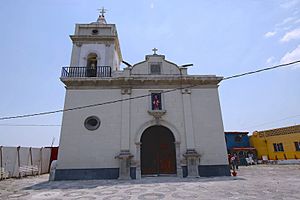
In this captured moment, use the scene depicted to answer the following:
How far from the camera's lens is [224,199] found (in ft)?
19.9

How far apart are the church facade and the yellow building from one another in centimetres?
1687

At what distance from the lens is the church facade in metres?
12.3

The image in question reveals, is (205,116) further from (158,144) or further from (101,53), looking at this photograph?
(101,53)

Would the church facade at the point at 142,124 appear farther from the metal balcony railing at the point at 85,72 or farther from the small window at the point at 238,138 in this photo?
the small window at the point at 238,138

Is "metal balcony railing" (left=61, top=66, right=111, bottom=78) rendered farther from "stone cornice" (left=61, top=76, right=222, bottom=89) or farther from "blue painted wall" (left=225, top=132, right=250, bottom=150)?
"blue painted wall" (left=225, top=132, right=250, bottom=150)

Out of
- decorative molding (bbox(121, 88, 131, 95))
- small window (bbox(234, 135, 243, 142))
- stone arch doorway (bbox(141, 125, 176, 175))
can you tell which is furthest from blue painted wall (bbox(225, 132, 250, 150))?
decorative molding (bbox(121, 88, 131, 95))

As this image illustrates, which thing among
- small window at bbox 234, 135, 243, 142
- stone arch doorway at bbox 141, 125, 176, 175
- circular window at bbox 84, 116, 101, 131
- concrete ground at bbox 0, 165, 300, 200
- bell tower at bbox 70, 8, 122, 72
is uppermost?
bell tower at bbox 70, 8, 122, 72

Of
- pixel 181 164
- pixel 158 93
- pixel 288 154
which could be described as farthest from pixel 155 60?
pixel 288 154

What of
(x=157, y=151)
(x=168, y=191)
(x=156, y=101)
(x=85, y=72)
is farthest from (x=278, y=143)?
(x=85, y=72)

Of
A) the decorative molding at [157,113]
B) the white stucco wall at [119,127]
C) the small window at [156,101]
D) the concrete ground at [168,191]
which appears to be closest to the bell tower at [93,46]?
the white stucco wall at [119,127]

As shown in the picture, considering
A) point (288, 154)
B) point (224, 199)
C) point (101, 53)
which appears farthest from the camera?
point (288, 154)

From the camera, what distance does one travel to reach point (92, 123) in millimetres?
13234

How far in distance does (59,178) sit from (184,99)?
367 inches

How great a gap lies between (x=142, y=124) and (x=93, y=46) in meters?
7.63
